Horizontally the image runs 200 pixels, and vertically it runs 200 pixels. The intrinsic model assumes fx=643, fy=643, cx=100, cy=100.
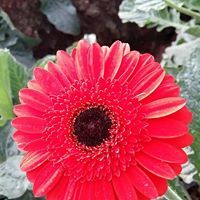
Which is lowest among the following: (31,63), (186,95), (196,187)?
(196,187)

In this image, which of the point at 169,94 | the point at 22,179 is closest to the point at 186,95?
the point at 169,94

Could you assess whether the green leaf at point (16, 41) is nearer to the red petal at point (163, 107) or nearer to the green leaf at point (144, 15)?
the green leaf at point (144, 15)

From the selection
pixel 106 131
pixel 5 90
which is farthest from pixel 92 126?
pixel 5 90

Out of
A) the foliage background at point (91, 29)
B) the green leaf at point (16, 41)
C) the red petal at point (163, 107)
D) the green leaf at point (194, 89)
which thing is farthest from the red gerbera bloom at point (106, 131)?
the green leaf at point (16, 41)

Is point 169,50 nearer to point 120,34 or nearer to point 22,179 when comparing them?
point 120,34

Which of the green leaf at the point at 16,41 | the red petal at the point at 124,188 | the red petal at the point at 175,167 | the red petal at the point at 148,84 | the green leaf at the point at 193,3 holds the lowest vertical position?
the green leaf at the point at 16,41
